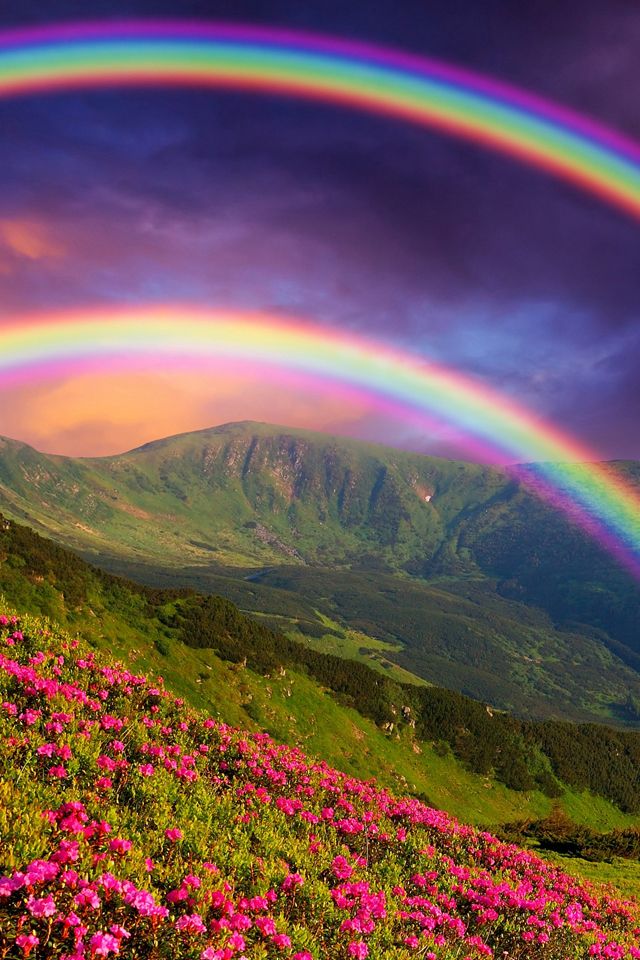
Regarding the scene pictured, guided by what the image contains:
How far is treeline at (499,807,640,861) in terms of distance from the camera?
37.1 metres

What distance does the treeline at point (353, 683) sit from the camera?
44.4m

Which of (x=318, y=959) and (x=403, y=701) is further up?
(x=318, y=959)

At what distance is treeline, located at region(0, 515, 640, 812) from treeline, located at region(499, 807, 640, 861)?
19.0m

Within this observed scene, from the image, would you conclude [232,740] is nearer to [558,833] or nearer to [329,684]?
[558,833]

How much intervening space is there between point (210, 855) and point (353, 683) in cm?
5549

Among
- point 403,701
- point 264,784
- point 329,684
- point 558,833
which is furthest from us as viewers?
point 403,701

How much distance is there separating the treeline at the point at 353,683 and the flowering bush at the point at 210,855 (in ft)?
94.0

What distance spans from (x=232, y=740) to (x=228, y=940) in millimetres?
10317

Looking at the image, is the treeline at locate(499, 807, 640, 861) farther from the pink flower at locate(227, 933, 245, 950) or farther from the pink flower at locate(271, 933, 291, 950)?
the pink flower at locate(227, 933, 245, 950)

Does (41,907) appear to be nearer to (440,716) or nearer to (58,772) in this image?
(58,772)

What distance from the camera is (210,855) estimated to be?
10.1m

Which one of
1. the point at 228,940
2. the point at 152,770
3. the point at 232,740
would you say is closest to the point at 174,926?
the point at 228,940

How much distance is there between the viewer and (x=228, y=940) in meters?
7.62

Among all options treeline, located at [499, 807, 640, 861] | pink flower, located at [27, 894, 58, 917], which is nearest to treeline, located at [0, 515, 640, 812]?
treeline, located at [499, 807, 640, 861]
